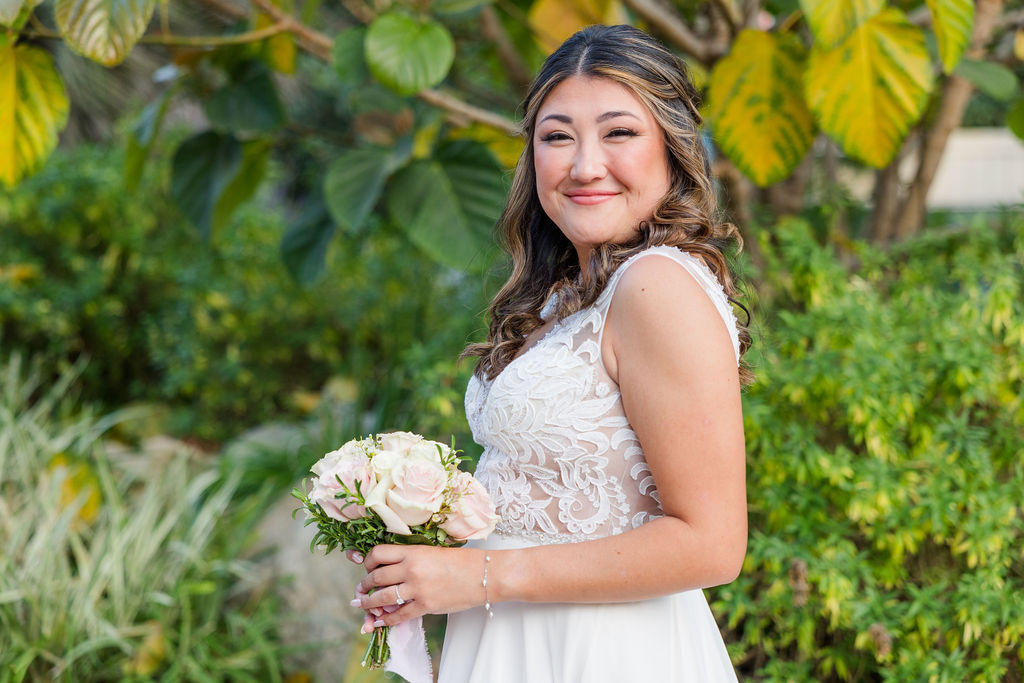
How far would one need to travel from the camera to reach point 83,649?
9.37 ft

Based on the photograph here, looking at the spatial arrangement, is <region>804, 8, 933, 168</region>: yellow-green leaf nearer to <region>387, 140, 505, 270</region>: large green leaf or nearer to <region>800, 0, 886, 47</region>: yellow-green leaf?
<region>800, 0, 886, 47</region>: yellow-green leaf

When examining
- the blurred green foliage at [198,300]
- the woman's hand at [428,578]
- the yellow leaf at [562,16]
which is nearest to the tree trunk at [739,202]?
the yellow leaf at [562,16]

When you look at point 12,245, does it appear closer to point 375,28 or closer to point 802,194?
point 375,28

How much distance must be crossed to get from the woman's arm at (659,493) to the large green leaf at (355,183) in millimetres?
1815

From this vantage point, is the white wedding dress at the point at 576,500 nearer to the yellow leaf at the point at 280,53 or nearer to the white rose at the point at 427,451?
the white rose at the point at 427,451

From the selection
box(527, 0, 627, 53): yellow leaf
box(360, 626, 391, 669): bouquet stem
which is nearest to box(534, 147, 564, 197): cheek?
box(360, 626, 391, 669): bouquet stem

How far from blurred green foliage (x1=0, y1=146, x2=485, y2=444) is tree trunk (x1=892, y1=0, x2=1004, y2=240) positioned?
203cm

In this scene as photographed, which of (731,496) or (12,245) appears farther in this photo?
(12,245)

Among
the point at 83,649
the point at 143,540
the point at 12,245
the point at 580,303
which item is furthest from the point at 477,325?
the point at 12,245

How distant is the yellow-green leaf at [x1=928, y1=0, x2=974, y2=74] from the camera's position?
88.1 inches

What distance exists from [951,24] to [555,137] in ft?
4.45

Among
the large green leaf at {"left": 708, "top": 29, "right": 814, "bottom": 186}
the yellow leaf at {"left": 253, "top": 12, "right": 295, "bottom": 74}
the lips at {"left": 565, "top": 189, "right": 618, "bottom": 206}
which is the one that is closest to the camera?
the lips at {"left": 565, "top": 189, "right": 618, "bottom": 206}

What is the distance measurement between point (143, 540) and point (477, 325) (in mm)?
1438

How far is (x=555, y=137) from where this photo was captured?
4.82 ft
